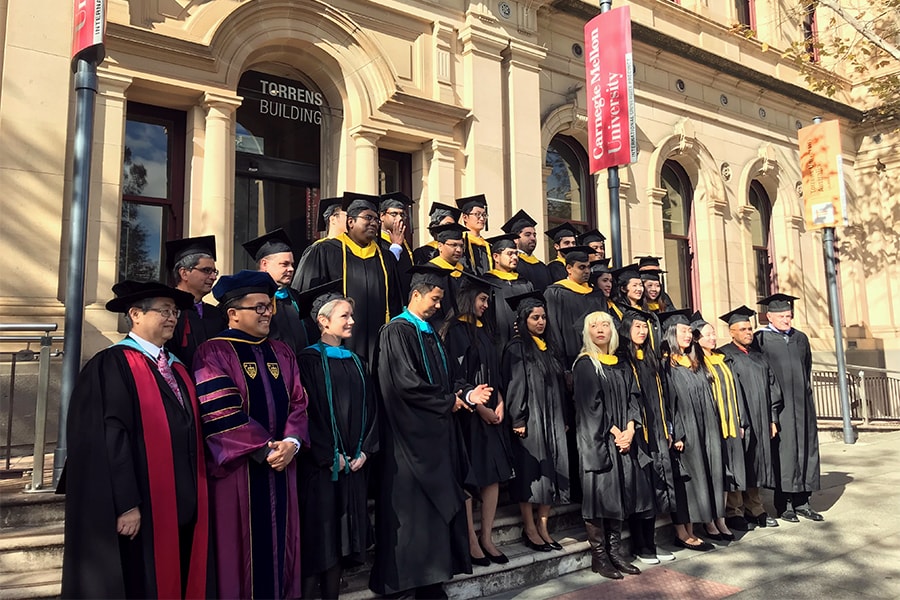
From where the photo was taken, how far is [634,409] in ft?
17.4

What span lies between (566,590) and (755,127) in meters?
14.7

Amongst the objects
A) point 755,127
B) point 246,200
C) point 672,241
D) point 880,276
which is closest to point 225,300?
point 246,200

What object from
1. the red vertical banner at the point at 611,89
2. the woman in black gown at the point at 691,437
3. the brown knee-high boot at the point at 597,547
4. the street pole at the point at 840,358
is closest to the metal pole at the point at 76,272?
the brown knee-high boot at the point at 597,547

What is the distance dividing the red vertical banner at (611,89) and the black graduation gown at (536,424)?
474 centimetres

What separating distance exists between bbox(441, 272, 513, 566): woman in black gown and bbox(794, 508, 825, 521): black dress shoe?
3.95 metres

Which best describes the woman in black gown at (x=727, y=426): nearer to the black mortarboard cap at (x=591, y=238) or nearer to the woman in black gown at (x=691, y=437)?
the woman in black gown at (x=691, y=437)

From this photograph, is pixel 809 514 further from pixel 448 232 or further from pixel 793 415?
pixel 448 232

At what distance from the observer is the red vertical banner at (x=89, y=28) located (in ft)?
15.2

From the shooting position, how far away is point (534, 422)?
5238 mm

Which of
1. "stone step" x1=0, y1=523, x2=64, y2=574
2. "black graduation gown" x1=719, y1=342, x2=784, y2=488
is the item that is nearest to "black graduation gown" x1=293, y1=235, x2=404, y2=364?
"stone step" x1=0, y1=523, x2=64, y2=574

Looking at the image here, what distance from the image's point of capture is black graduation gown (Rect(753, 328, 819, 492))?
22.1 feet

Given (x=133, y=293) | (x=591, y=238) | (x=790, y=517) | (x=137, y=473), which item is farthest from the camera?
(x=591, y=238)

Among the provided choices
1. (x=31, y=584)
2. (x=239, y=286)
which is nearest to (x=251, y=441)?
(x=239, y=286)

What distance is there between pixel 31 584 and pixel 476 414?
119 inches
